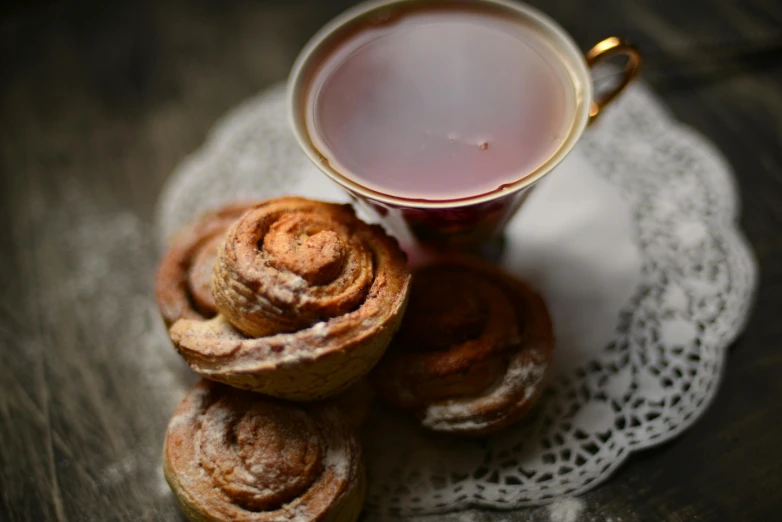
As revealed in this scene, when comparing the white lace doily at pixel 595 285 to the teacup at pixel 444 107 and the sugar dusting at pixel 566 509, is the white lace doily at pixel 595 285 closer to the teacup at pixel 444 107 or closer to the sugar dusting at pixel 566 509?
the sugar dusting at pixel 566 509

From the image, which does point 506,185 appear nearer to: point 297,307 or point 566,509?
point 297,307

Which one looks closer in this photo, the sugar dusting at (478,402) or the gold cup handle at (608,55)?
the sugar dusting at (478,402)

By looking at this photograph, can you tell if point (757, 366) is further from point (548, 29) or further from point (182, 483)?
point (182, 483)

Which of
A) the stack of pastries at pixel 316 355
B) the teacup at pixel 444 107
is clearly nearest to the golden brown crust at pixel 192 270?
the stack of pastries at pixel 316 355

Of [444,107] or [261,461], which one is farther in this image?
[444,107]

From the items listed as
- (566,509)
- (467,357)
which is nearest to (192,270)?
(467,357)

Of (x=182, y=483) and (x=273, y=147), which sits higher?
(x=273, y=147)

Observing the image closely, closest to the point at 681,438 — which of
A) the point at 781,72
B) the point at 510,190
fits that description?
the point at 510,190
